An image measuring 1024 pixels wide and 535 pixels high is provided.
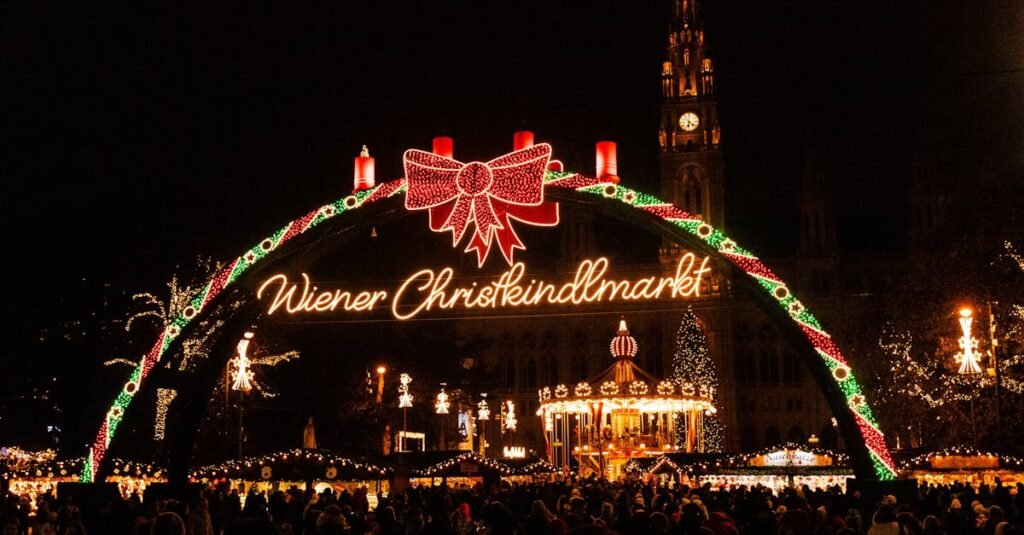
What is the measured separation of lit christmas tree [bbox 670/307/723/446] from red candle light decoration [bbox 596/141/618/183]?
49.6 metres

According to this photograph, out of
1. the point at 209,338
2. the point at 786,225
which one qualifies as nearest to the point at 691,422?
the point at 209,338

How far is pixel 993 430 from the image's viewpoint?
97.2 feet

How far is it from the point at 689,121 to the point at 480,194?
183 feet

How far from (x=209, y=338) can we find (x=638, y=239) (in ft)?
166

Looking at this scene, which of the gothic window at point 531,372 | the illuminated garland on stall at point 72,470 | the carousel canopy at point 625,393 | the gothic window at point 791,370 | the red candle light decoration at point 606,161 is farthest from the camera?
the gothic window at point 531,372

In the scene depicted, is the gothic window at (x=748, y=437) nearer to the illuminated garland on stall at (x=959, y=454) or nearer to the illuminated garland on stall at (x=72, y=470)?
the illuminated garland on stall at (x=959, y=454)

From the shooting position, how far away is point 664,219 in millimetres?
15250

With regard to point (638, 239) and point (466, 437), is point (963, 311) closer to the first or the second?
point (466, 437)

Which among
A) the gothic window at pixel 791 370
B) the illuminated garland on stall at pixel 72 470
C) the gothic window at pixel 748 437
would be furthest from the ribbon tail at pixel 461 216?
the gothic window at pixel 791 370

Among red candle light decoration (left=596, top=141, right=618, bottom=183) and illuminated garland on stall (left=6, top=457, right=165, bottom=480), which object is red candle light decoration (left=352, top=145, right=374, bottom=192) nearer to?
red candle light decoration (left=596, top=141, right=618, bottom=183)

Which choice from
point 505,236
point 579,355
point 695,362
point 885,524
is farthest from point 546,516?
point 579,355

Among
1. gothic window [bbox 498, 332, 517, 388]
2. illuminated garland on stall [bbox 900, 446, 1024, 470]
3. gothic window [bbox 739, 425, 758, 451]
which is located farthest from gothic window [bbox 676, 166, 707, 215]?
illuminated garland on stall [bbox 900, 446, 1024, 470]

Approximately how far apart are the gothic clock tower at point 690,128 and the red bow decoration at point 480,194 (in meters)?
53.3

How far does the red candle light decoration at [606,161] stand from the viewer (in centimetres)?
1609
